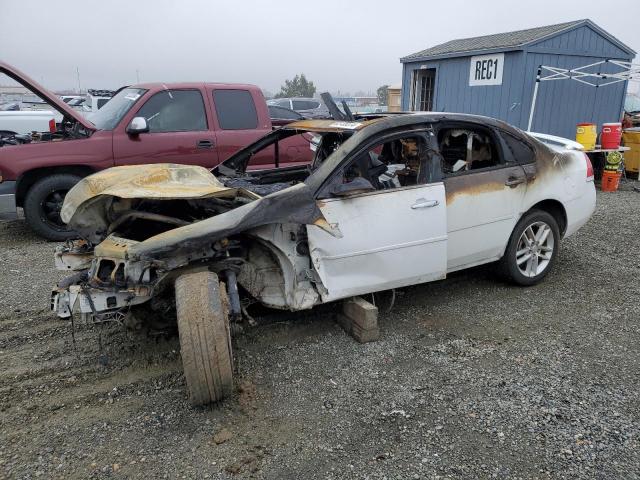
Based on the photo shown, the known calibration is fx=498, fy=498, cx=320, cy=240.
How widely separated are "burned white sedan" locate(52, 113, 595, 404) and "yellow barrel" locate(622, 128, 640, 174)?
743cm

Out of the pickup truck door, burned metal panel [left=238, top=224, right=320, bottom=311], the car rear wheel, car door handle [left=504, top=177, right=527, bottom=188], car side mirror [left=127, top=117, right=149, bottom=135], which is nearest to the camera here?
burned metal panel [left=238, top=224, right=320, bottom=311]

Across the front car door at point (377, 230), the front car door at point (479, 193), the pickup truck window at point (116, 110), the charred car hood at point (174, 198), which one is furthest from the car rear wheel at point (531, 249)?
the pickup truck window at point (116, 110)

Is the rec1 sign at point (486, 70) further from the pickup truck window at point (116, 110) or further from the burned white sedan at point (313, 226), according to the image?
the pickup truck window at point (116, 110)

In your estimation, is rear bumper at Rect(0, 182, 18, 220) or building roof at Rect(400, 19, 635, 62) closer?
rear bumper at Rect(0, 182, 18, 220)

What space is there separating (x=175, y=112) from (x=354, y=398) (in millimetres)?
4718

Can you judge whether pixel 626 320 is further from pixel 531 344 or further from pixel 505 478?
pixel 505 478

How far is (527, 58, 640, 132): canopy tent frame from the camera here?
10039 millimetres

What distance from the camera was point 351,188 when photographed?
3367mm

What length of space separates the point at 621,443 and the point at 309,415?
1669 millimetres

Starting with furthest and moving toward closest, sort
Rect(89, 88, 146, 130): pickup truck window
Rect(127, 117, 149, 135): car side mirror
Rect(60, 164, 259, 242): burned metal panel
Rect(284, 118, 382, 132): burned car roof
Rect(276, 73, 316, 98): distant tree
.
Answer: Rect(276, 73, 316, 98): distant tree
Rect(89, 88, 146, 130): pickup truck window
Rect(127, 117, 149, 135): car side mirror
Rect(284, 118, 382, 132): burned car roof
Rect(60, 164, 259, 242): burned metal panel

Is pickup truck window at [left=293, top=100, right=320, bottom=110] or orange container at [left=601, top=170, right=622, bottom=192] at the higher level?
pickup truck window at [left=293, top=100, right=320, bottom=110]

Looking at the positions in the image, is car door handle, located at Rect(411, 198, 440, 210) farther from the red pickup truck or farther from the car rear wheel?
the red pickup truck

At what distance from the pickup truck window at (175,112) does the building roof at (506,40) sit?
23.4 feet

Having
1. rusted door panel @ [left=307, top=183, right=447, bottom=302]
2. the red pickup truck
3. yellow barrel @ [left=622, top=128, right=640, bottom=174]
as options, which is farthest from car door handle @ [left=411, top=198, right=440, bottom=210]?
yellow barrel @ [left=622, top=128, right=640, bottom=174]
